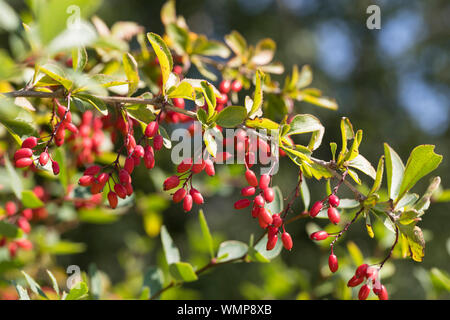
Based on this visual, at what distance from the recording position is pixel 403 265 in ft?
9.84

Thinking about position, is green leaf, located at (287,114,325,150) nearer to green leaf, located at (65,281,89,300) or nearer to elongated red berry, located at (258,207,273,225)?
elongated red berry, located at (258,207,273,225)

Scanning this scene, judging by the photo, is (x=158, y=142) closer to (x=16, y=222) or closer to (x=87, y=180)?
(x=87, y=180)

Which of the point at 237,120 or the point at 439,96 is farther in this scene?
the point at 439,96

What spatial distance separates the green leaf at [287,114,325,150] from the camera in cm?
62

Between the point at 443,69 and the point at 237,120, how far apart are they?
359 centimetres

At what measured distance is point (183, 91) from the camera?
585mm

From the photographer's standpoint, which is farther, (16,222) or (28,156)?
(16,222)

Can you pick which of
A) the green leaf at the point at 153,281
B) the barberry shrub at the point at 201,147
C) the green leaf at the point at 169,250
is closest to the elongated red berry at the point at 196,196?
the barberry shrub at the point at 201,147

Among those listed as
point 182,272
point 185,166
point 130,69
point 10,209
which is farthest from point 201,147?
point 10,209

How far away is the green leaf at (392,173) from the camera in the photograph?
0.62 metres

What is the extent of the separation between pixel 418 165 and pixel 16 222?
855 mm
